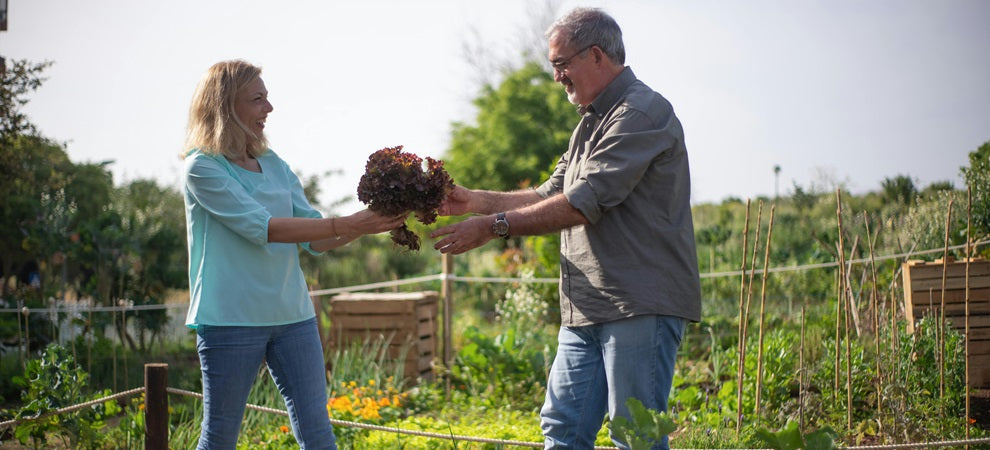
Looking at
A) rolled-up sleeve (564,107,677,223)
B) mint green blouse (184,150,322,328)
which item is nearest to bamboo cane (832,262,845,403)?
rolled-up sleeve (564,107,677,223)

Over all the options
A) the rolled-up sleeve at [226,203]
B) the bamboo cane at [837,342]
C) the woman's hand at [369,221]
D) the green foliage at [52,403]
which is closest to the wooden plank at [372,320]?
the green foliage at [52,403]

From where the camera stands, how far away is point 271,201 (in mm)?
2932

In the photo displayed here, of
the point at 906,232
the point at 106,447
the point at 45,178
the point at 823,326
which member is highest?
the point at 45,178

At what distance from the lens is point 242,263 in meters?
2.79

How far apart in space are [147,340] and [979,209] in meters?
7.65

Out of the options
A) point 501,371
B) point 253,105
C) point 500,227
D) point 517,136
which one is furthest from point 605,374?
point 517,136

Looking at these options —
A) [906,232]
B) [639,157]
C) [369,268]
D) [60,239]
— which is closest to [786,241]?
[906,232]

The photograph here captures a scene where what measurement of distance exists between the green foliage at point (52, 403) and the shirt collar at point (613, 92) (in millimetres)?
2797

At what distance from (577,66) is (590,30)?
126 mm

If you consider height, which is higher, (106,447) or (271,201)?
(271,201)

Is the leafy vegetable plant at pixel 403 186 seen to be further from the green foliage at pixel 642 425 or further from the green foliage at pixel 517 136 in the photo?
the green foliage at pixel 517 136

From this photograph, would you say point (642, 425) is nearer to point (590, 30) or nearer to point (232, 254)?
point (590, 30)

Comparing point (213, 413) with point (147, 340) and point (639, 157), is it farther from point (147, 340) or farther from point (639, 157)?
point (147, 340)

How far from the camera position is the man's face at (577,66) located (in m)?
2.74
